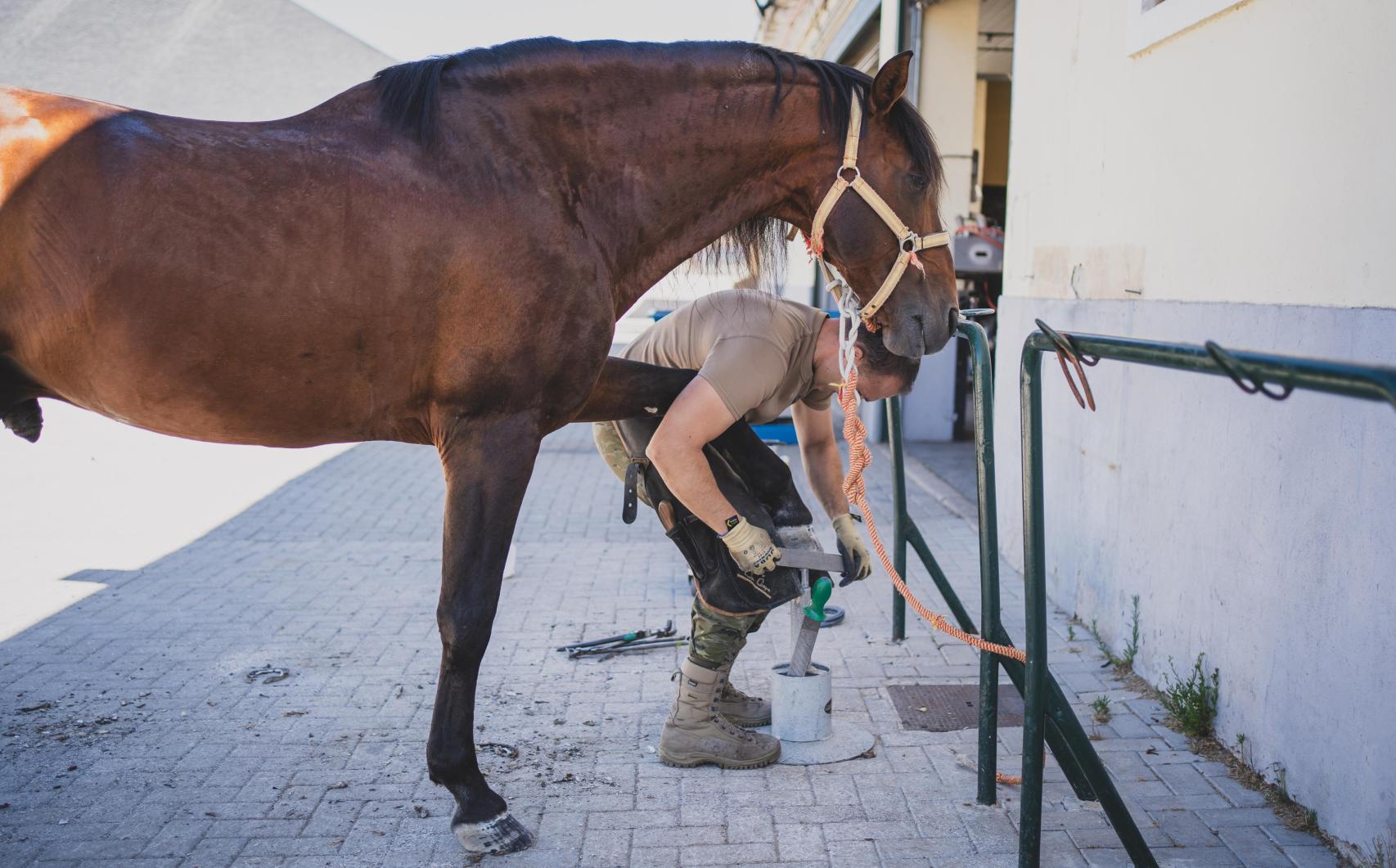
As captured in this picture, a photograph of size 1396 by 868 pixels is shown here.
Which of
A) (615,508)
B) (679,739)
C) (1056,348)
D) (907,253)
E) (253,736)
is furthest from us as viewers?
(615,508)

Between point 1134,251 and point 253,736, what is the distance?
3.59 metres

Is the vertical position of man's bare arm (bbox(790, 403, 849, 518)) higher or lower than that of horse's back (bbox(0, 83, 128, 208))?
lower

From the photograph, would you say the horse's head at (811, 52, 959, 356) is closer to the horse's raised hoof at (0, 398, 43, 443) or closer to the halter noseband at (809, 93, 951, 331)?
the halter noseband at (809, 93, 951, 331)

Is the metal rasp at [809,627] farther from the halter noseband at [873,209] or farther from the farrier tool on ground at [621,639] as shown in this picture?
the farrier tool on ground at [621,639]

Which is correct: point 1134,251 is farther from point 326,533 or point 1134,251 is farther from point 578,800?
point 326,533

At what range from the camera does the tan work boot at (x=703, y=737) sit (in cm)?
319

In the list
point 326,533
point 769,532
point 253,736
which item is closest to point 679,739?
point 769,532

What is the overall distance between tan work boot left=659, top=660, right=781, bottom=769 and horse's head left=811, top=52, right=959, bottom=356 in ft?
3.87

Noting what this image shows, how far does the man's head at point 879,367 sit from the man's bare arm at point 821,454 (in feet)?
1.62

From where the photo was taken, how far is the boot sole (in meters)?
3.18

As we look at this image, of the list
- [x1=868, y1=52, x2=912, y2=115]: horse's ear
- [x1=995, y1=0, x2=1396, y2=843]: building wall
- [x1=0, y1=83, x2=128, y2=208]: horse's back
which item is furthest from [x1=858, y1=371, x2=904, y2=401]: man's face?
[x1=0, y1=83, x2=128, y2=208]: horse's back

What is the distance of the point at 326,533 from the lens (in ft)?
20.8

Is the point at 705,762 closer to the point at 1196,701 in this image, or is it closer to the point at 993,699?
the point at 993,699

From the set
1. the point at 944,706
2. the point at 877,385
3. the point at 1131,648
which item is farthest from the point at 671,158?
the point at 1131,648
